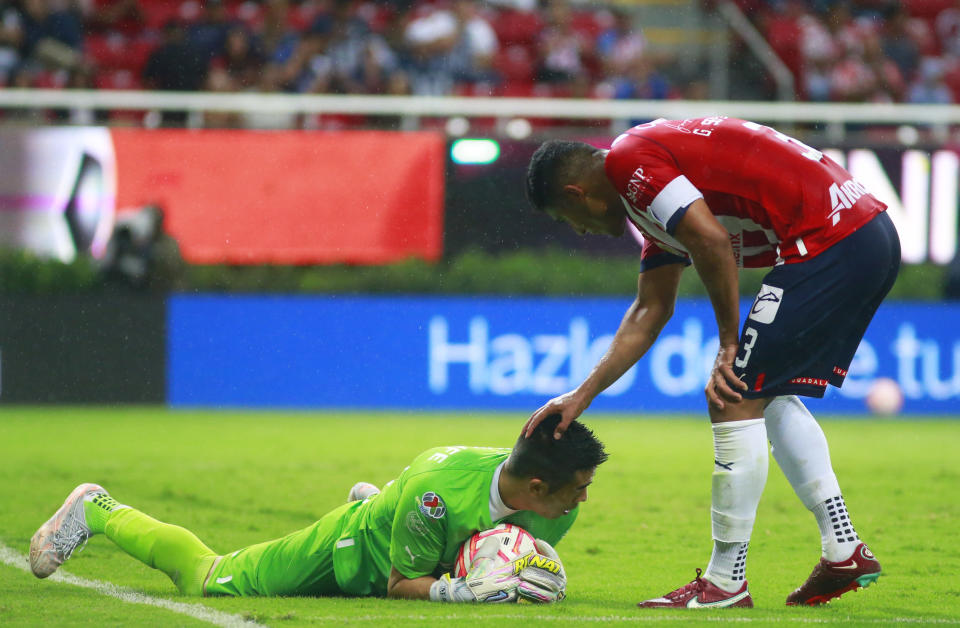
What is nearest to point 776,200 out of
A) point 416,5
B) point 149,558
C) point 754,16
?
point 149,558

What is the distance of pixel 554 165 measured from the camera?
4.42 metres

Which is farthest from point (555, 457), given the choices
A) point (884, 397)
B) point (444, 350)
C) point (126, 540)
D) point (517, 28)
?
point (517, 28)

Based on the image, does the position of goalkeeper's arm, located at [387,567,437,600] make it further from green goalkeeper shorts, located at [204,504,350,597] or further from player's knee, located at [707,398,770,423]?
player's knee, located at [707,398,770,423]

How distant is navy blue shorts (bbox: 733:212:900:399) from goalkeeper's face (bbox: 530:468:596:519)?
0.62 m

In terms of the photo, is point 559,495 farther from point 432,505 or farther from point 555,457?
point 432,505

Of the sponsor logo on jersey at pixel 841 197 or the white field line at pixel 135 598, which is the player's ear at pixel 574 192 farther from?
the white field line at pixel 135 598

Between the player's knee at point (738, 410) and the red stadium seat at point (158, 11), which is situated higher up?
the red stadium seat at point (158, 11)

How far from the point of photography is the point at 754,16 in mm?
17312

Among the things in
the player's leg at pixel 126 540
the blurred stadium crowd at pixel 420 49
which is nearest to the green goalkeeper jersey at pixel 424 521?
the player's leg at pixel 126 540

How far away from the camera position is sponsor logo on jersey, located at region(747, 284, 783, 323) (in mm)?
4336

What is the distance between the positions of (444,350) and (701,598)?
871cm

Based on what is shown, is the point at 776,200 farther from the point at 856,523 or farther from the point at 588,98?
the point at 588,98

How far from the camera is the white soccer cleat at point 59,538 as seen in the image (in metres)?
4.83

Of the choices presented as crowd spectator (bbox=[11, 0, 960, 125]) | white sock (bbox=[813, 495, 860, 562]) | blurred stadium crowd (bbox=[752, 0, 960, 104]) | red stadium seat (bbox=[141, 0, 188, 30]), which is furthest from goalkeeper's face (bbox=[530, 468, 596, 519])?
red stadium seat (bbox=[141, 0, 188, 30])
